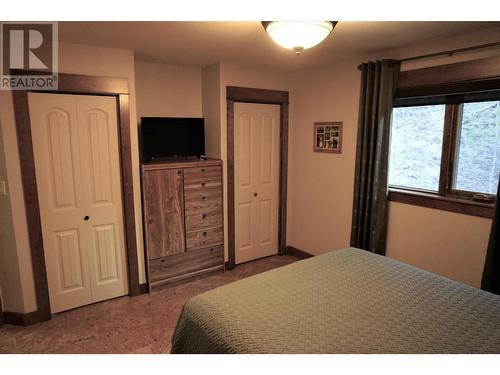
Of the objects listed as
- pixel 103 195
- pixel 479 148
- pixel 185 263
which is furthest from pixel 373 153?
pixel 103 195

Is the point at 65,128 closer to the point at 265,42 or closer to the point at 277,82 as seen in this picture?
the point at 265,42

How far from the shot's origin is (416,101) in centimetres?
270

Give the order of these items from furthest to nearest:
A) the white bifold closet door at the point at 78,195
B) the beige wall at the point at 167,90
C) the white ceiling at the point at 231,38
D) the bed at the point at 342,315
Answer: the beige wall at the point at 167,90 → the white bifold closet door at the point at 78,195 → the white ceiling at the point at 231,38 → the bed at the point at 342,315

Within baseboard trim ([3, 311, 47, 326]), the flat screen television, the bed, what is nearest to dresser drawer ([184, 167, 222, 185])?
the flat screen television

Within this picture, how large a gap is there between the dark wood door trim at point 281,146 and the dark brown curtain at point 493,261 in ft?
7.27

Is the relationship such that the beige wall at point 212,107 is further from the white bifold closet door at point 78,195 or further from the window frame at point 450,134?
the window frame at point 450,134

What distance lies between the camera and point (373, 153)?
289cm

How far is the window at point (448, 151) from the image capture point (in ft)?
7.73

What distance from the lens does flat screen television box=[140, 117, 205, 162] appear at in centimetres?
310

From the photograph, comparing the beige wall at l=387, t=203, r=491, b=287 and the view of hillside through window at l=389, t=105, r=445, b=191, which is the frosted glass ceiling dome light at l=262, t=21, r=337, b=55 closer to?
the view of hillside through window at l=389, t=105, r=445, b=191

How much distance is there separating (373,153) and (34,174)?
2889 millimetres

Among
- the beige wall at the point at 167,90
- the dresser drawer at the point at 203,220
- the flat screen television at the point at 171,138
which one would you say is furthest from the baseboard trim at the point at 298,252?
the beige wall at the point at 167,90

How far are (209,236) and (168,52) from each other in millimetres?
1898
